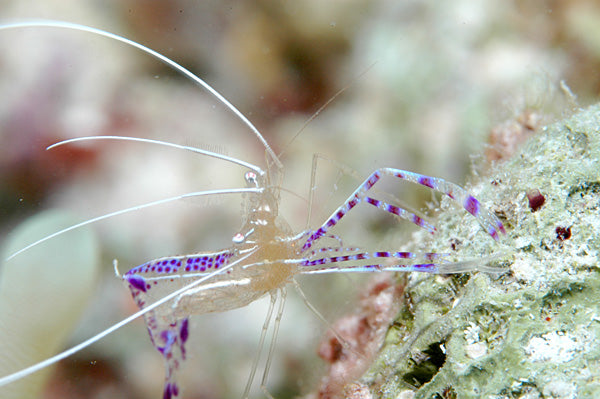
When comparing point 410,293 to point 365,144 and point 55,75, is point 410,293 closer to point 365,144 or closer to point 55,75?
point 365,144

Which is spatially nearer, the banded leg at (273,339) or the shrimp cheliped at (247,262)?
the shrimp cheliped at (247,262)

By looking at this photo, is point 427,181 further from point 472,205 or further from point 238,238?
point 238,238

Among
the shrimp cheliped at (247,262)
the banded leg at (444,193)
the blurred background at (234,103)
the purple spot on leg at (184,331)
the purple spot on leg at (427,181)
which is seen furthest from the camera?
the blurred background at (234,103)

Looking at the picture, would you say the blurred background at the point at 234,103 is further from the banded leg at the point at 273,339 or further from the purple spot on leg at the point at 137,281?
the banded leg at the point at 273,339

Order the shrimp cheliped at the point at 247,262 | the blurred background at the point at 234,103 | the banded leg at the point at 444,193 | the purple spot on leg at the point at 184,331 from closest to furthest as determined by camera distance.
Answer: the banded leg at the point at 444,193, the shrimp cheliped at the point at 247,262, the purple spot on leg at the point at 184,331, the blurred background at the point at 234,103

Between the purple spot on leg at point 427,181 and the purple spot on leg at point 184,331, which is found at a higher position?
the purple spot on leg at point 184,331

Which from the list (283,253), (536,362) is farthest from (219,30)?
(536,362)

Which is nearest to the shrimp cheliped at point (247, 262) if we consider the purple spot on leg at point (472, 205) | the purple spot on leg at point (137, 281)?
the purple spot on leg at point (137, 281)

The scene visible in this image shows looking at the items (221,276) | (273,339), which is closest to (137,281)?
(221,276)
